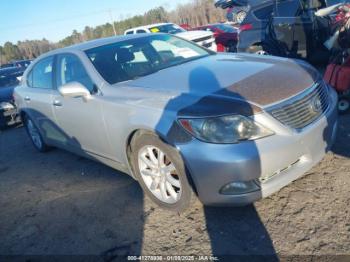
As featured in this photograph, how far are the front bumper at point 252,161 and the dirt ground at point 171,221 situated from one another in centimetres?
30

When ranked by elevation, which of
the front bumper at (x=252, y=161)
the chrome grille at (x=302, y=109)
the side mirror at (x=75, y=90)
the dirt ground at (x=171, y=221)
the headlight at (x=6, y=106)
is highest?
the side mirror at (x=75, y=90)

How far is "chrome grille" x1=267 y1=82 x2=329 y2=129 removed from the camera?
2867mm

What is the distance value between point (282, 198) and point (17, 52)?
98239 mm

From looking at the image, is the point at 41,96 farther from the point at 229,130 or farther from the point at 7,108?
the point at 7,108

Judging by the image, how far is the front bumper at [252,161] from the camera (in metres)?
2.72

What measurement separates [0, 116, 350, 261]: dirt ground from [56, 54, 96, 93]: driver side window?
48.0 inches

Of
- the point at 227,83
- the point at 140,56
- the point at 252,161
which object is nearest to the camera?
the point at 252,161

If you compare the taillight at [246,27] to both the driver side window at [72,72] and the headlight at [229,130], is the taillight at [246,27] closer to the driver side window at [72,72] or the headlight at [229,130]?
the driver side window at [72,72]

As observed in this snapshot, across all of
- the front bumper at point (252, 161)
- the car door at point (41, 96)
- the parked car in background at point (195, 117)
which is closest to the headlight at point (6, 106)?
the car door at point (41, 96)

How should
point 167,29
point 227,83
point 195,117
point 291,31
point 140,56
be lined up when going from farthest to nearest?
point 167,29 → point 291,31 → point 140,56 → point 227,83 → point 195,117

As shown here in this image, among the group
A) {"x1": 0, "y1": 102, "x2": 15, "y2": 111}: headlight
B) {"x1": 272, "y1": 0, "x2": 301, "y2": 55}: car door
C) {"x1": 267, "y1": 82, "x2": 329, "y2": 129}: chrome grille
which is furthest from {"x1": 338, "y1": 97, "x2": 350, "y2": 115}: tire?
{"x1": 0, "y1": 102, "x2": 15, "y2": 111}: headlight

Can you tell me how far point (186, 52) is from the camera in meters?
4.52

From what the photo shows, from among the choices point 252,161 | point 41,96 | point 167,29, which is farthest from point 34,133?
point 167,29

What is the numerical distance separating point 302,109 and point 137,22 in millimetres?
79339
